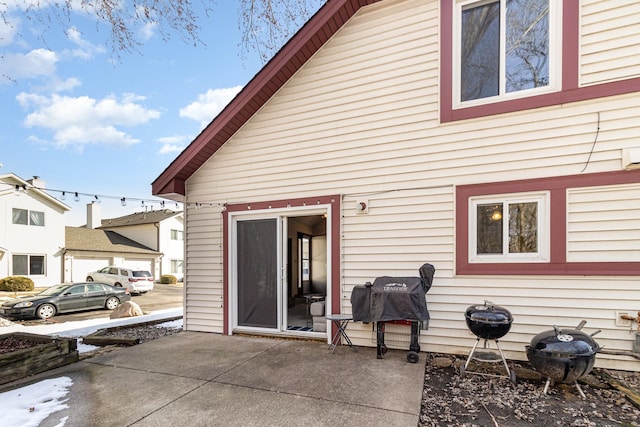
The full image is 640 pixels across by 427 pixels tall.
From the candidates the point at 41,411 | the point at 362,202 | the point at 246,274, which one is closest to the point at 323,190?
the point at 362,202

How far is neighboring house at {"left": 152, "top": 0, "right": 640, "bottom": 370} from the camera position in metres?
3.64

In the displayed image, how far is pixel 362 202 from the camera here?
15.4 feet

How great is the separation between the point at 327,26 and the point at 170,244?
23.1 metres

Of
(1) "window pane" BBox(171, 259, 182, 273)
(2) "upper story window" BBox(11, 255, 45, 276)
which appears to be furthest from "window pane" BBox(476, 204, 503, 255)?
(1) "window pane" BBox(171, 259, 182, 273)

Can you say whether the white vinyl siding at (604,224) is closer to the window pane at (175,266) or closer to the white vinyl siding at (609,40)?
the white vinyl siding at (609,40)

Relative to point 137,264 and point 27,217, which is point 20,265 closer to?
point 27,217

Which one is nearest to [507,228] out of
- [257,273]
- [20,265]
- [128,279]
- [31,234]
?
[257,273]

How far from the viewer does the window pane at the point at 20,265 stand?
15.5 metres

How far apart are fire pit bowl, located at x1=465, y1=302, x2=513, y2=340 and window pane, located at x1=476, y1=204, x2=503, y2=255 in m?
0.97

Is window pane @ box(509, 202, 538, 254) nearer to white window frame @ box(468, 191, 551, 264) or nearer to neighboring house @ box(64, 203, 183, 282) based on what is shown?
white window frame @ box(468, 191, 551, 264)

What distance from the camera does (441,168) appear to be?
14.2ft

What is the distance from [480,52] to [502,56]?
0.30m

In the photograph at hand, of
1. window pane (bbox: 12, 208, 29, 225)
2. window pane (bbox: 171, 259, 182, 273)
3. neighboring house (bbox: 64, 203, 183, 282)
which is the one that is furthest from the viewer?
window pane (bbox: 171, 259, 182, 273)

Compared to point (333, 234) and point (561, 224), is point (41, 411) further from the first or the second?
point (561, 224)
